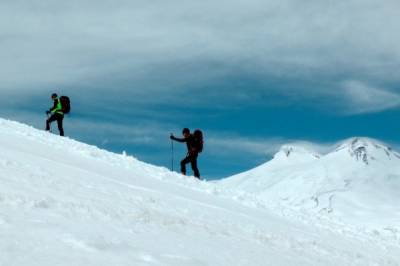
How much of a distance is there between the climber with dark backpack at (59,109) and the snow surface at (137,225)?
23.8ft

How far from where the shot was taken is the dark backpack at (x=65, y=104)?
86.3 ft

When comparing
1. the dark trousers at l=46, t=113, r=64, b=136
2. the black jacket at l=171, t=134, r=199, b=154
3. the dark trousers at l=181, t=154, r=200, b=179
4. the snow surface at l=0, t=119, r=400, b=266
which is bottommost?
the snow surface at l=0, t=119, r=400, b=266

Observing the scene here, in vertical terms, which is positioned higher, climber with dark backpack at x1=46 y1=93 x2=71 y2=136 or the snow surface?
climber with dark backpack at x1=46 y1=93 x2=71 y2=136

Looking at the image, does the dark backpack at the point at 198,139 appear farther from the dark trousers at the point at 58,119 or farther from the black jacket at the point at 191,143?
the dark trousers at the point at 58,119

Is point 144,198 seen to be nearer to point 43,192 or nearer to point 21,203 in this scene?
point 43,192

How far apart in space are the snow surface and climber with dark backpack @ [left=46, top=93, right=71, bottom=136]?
7.26m

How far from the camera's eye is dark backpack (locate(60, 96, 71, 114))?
86.3 feet

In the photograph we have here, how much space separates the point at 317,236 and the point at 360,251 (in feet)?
3.57

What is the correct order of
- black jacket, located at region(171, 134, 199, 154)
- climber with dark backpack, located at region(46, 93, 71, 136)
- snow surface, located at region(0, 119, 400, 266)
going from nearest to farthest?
snow surface, located at region(0, 119, 400, 266), black jacket, located at region(171, 134, 199, 154), climber with dark backpack, located at region(46, 93, 71, 136)

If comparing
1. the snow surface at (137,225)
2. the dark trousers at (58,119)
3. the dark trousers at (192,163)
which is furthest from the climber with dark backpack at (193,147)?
the dark trousers at (58,119)

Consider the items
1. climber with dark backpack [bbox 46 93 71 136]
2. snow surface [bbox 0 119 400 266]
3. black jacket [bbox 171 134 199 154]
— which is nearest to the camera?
snow surface [bbox 0 119 400 266]

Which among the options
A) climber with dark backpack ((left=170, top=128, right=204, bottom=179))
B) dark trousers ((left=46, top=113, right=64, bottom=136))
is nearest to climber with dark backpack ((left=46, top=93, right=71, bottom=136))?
dark trousers ((left=46, top=113, right=64, bottom=136))

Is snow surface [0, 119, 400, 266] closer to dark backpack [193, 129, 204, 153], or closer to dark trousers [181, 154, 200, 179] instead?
dark trousers [181, 154, 200, 179]

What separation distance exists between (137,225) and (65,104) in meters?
17.7
